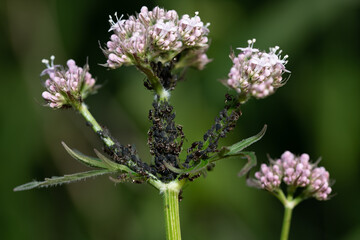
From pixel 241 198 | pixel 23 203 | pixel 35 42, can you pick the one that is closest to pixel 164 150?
pixel 241 198

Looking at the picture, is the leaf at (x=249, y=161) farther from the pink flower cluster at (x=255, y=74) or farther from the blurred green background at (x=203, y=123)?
the blurred green background at (x=203, y=123)

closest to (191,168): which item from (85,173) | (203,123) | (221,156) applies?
(221,156)

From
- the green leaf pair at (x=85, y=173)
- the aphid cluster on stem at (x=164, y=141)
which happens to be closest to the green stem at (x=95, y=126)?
the green leaf pair at (x=85, y=173)

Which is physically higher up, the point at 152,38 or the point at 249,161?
the point at 152,38

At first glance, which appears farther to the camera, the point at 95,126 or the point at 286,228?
the point at 286,228

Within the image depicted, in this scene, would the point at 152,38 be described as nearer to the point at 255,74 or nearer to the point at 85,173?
the point at 255,74

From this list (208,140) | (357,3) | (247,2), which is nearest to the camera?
(208,140)

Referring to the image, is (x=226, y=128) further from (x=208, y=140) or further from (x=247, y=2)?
(x=247, y=2)
